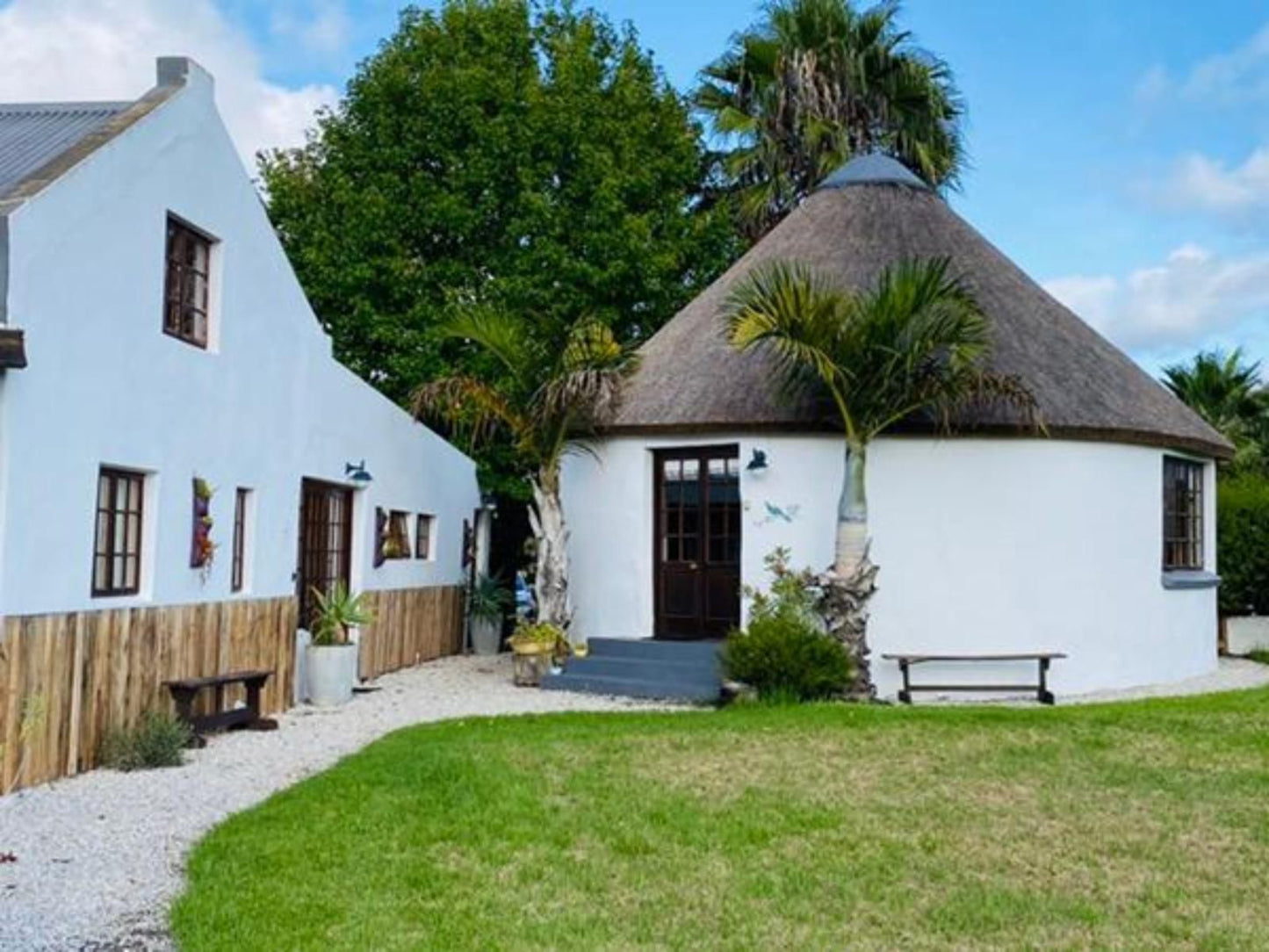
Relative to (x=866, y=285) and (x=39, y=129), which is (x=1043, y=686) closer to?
(x=866, y=285)

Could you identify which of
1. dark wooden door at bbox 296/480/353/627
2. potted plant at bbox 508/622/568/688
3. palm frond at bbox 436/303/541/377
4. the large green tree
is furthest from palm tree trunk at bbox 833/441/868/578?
the large green tree

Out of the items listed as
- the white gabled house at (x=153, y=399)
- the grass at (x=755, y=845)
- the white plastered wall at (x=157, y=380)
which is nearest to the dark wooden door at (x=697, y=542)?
the white gabled house at (x=153, y=399)

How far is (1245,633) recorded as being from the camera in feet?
66.9

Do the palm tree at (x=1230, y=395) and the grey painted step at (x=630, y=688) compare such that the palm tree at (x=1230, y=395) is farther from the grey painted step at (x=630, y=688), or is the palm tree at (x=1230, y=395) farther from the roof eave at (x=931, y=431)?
the grey painted step at (x=630, y=688)

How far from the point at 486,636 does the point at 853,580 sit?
8353mm

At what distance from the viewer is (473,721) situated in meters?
12.6

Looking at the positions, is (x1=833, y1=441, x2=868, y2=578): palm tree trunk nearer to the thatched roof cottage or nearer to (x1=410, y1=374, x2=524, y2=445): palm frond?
the thatched roof cottage

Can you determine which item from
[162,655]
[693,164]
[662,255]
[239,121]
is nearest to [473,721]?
[162,655]

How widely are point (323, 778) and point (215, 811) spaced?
1.09m

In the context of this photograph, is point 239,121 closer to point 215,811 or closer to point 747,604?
point 747,604

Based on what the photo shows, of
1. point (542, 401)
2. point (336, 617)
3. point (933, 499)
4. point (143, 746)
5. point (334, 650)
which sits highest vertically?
point (542, 401)

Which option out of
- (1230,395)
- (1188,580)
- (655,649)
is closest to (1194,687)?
(1188,580)

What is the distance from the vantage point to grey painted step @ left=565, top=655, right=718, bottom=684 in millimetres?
15133

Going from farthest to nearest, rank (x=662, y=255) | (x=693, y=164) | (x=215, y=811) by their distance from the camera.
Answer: (x=693, y=164) → (x=662, y=255) → (x=215, y=811)
